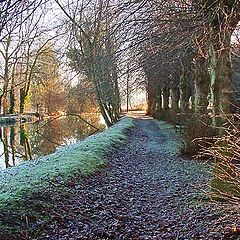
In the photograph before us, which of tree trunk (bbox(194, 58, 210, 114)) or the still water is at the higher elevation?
tree trunk (bbox(194, 58, 210, 114))

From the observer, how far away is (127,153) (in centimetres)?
1443

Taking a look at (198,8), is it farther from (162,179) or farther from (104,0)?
(162,179)

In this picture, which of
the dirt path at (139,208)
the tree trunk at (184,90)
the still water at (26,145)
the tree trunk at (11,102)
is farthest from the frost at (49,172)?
the tree trunk at (11,102)

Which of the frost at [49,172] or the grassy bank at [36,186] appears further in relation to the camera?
the frost at [49,172]

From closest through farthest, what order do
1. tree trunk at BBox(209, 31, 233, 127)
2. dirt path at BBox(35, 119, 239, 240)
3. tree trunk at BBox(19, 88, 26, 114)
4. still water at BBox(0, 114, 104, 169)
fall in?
dirt path at BBox(35, 119, 239, 240) → tree trunk at BBox(209, 31, 233, 127) → still water at BBox(0, 114, 104, 169) → tree trunk at BBox(19, 88, 26, 114)

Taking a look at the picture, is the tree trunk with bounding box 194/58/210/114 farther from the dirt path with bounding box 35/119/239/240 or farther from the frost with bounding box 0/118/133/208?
the dirt path with bounding box 35/119/239/240

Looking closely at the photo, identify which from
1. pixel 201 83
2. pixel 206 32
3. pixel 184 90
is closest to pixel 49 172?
pixel 206 32

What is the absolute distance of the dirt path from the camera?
219 inches

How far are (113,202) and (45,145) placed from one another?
53.1ft

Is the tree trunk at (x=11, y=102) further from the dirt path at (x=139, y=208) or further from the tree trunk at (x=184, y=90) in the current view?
the dirt path at (x=139, y=208)

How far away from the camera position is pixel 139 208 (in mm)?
7055

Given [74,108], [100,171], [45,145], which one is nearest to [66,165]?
[100,171]

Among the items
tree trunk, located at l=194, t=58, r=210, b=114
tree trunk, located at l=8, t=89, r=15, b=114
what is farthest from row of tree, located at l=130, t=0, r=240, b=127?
tree trunk, located at l=8, t=89, r=15, b=114

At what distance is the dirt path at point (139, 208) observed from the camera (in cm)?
555
